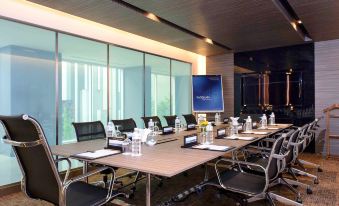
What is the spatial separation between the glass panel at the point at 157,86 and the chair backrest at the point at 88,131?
2625 mm

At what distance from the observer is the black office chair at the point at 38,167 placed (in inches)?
63.6

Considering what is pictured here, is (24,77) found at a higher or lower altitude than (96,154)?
higher

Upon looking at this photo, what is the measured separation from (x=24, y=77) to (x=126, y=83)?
227 centimetres

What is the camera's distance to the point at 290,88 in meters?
6.61

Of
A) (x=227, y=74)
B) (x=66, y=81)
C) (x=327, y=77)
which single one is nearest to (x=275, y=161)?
(x=66, y=81)

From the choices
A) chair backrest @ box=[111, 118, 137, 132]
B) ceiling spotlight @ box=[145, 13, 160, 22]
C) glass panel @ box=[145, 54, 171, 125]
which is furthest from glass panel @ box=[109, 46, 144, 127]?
chair backrest @ box=[111, 118, 137, 132]

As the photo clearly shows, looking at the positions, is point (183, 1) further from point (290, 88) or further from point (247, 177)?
point (290, 88)

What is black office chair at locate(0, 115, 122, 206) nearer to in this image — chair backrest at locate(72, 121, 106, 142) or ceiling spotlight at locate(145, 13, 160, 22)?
chair backrest at locate(72, 121, 106, 142)

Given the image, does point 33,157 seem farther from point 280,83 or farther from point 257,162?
point 280,83

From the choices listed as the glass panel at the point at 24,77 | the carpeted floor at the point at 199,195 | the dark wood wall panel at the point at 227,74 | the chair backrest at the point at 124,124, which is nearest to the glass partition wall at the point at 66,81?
the glass panel at the point at 24,77

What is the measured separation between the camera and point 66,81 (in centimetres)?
449

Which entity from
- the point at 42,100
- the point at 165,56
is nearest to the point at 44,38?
the point at 42,100

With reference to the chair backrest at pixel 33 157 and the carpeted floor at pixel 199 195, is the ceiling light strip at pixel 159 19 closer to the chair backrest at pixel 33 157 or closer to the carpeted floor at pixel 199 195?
the chair backrest at pixel 33 157

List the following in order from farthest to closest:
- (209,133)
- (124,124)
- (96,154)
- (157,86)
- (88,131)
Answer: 1. (157,86)
2. (124,124)
3. (88,131)
4. (209,133)
5. (96,154)
